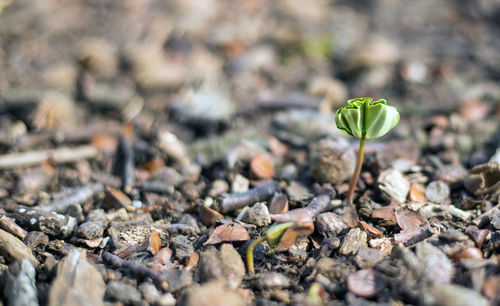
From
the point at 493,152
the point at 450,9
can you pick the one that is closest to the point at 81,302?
the point at 493,152

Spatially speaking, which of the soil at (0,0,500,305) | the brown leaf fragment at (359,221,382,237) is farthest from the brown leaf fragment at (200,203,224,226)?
the brown leaf fragment at (359,221,382,237)

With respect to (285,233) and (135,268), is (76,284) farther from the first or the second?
(285,233)

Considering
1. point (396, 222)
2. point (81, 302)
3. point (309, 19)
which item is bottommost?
point (81, 302)

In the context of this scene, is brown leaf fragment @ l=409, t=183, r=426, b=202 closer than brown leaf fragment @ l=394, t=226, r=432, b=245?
No

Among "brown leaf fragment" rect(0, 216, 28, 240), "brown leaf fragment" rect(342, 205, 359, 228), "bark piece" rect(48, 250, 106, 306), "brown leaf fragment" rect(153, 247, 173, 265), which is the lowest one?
"brown leaf fragment" rect(0, 216, 28, 240)

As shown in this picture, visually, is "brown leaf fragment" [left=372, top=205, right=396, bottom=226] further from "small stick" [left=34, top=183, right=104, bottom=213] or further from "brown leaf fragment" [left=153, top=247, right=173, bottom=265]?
"small stick" [left=34, top=183, right=104, bottom=213]

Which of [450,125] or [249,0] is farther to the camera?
[249,0]

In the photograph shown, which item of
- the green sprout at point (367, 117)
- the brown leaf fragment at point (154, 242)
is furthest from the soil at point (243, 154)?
the green sprout at point (367, 117)

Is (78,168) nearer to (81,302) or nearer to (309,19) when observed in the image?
(81,302)

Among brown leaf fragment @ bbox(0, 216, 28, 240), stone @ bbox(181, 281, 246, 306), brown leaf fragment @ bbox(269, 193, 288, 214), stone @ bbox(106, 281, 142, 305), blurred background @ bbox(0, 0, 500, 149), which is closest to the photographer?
stone @ bbox(181, 281, 246, 306)
